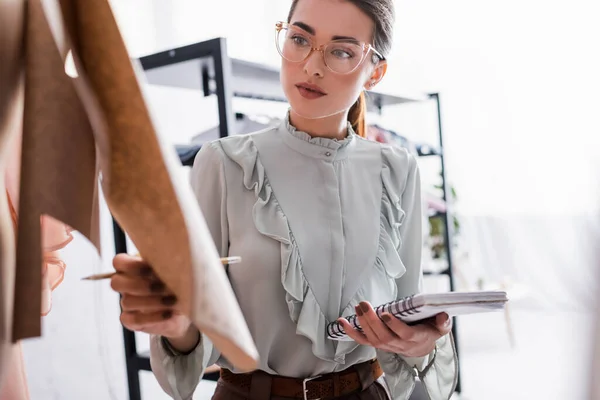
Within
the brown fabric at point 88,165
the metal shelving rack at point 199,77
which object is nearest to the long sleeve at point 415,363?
the metal shelving rack at point 199,77

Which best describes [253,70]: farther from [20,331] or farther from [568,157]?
[568,157]

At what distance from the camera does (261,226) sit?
3.10 ft

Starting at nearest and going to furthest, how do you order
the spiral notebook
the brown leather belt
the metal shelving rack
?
1. the spiral notebook
2. the brown leather belt
3. the metal shelving rack

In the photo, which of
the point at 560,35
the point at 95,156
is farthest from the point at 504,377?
the point at 95,156

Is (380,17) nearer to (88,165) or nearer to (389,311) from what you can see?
(389,311)

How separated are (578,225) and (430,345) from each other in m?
4.27

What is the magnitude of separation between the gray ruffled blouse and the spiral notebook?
0.20 meters

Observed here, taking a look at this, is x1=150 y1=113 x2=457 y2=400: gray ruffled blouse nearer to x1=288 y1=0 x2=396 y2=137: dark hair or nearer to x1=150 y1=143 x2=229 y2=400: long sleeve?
x1=150 y1=143 x2=229 y2=400: long sleeve

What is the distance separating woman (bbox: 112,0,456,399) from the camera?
94cm

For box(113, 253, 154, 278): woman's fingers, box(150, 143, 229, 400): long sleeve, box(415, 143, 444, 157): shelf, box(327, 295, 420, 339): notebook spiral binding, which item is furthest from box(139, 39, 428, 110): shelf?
box(113, 253, 154, 278): woman's fingers

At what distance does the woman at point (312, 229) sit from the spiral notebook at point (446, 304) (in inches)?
5.3

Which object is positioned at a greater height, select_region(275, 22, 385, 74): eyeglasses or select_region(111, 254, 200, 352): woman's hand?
select_region(275, 22, 385, 74): eyeglasses

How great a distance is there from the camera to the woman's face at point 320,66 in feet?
3.15

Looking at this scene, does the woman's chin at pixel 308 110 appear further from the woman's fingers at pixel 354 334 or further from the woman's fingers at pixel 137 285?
the woman's fingers at pixel 137 285
